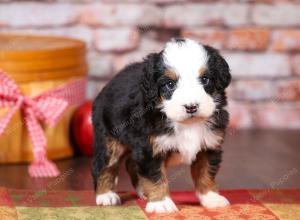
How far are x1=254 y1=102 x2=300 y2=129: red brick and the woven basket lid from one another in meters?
1.22

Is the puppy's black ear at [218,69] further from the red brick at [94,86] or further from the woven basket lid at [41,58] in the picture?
the red brick at [94,86]

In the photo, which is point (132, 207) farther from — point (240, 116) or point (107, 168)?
point (240, 116)

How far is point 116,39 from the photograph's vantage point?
13.7 ft

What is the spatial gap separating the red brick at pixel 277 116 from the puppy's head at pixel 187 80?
1.98m

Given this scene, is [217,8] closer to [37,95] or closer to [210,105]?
[37,95]

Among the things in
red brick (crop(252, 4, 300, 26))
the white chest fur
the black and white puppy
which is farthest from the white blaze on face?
red brick (crop(252, 4, 300, 26))

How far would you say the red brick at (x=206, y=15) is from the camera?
4180mm

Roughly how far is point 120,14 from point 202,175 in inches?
75.8

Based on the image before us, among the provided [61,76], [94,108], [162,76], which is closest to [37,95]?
[61,76]

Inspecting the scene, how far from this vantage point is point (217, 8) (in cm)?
420

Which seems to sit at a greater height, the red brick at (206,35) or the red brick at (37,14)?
the red brick at (37,14)

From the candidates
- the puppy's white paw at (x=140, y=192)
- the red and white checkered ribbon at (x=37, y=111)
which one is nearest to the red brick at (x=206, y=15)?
the red and white checkered ribbon at (x=37, y=111)

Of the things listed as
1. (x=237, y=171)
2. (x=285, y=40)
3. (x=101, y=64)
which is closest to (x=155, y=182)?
(x=237, y=171)

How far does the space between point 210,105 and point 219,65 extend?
0.57 ft
